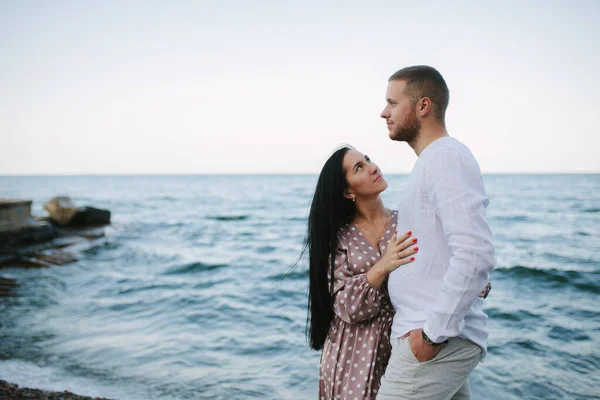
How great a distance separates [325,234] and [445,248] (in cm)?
80

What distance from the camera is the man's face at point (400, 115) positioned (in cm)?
220

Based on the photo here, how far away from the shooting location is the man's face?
220cm

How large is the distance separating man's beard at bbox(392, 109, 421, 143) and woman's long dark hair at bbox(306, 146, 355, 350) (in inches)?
21.8

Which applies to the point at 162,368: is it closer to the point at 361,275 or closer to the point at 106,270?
the point at 361,275

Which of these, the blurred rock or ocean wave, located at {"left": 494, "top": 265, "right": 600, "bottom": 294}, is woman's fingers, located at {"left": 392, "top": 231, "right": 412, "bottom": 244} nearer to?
ocean wave, located at {"left": 494, "top": 265, "right": 600, "bottom": 294}

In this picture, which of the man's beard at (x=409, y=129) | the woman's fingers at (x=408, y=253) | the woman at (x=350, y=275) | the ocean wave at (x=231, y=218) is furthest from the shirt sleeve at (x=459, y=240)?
the ocean wave at (x=231, y=218)

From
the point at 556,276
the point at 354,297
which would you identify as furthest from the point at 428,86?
the point at 556,276

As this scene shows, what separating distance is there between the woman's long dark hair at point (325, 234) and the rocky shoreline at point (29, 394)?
3.31 meters

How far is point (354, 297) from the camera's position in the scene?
2.42 m

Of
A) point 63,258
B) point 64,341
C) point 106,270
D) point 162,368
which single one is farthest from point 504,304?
point 63,258

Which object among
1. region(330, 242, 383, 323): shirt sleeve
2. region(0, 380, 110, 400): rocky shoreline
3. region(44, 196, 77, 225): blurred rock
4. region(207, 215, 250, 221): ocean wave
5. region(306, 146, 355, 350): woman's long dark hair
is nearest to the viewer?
region(330, 242, 383, 323): shirt sleeve

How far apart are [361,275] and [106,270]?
12131 mm

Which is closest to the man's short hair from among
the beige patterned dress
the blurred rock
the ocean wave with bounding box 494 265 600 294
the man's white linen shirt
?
the man's white linen shirt

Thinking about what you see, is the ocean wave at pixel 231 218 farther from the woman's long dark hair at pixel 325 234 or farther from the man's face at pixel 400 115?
the man's face at pixel 400 115
